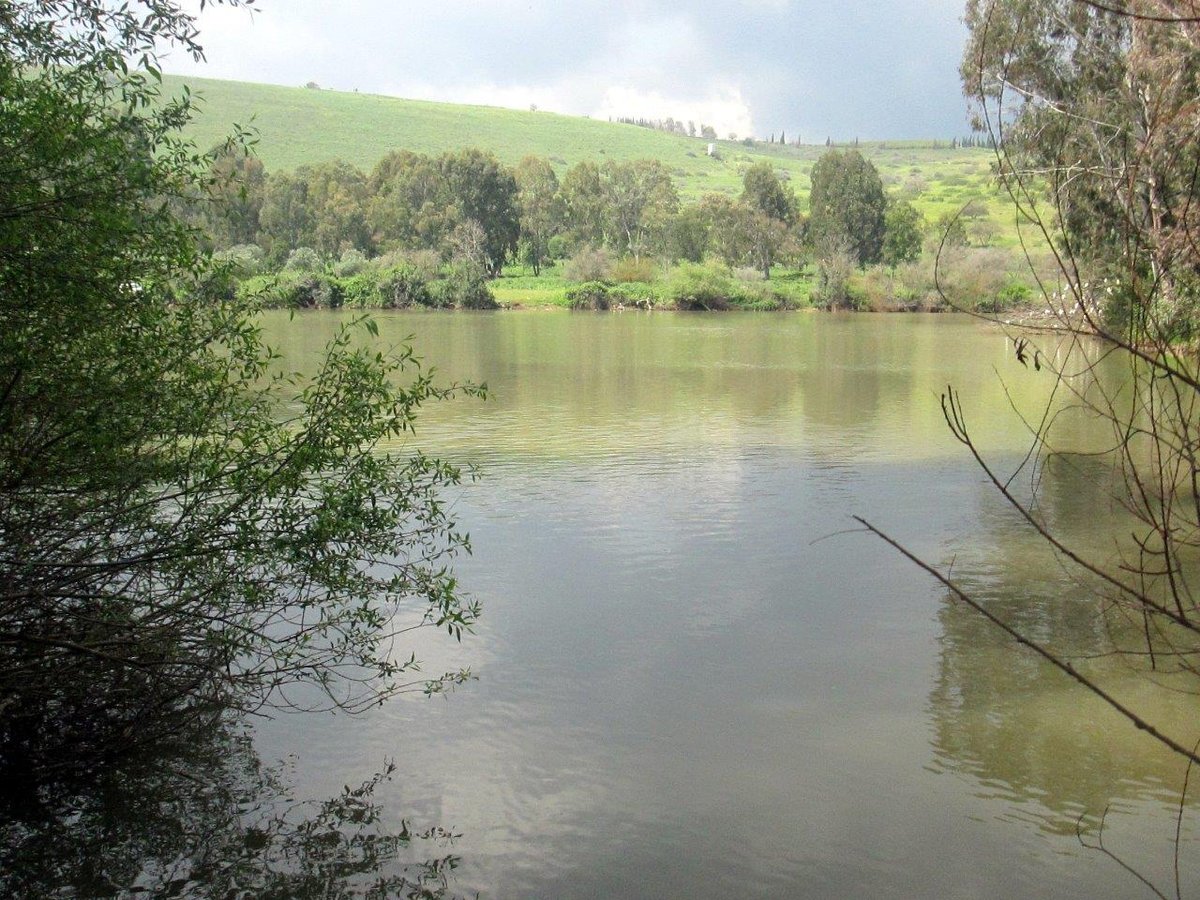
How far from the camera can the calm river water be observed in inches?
196

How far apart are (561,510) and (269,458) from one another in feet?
19.0

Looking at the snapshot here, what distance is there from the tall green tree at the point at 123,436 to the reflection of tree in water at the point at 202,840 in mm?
209

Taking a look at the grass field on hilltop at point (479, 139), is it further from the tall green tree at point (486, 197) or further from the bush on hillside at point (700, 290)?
the bush on hillside at point (700, 290)

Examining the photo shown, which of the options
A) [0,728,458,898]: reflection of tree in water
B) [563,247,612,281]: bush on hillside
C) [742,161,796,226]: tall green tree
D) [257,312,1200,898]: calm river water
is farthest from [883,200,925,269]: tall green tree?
[0,728,458,898]: reflection of tree in water

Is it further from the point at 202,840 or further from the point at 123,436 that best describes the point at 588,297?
the point at 202,840

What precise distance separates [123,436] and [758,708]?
3.63m

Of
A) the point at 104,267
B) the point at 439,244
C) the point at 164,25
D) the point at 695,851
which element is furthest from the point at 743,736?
the point at 439,244

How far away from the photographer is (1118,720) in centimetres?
630

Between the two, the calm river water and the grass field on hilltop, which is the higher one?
the grass field on hilltop

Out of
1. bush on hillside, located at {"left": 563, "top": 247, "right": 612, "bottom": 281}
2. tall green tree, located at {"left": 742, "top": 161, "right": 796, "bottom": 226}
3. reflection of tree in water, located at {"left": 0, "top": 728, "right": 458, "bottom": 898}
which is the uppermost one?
tall green tree, located at {"left": 742, "top": 161, "right": 796, "bottom": 226}

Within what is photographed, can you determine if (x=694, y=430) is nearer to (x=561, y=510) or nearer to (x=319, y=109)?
(x=561, y=510)

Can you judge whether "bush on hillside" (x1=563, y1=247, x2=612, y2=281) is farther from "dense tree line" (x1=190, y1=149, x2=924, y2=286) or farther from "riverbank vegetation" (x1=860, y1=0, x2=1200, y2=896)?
"riverbank vegetation" (x1=860, y1=0, x2=1200, y2=896)

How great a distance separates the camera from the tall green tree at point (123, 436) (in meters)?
4.46

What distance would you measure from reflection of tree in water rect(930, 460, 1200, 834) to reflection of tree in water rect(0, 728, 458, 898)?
9.04 feet
